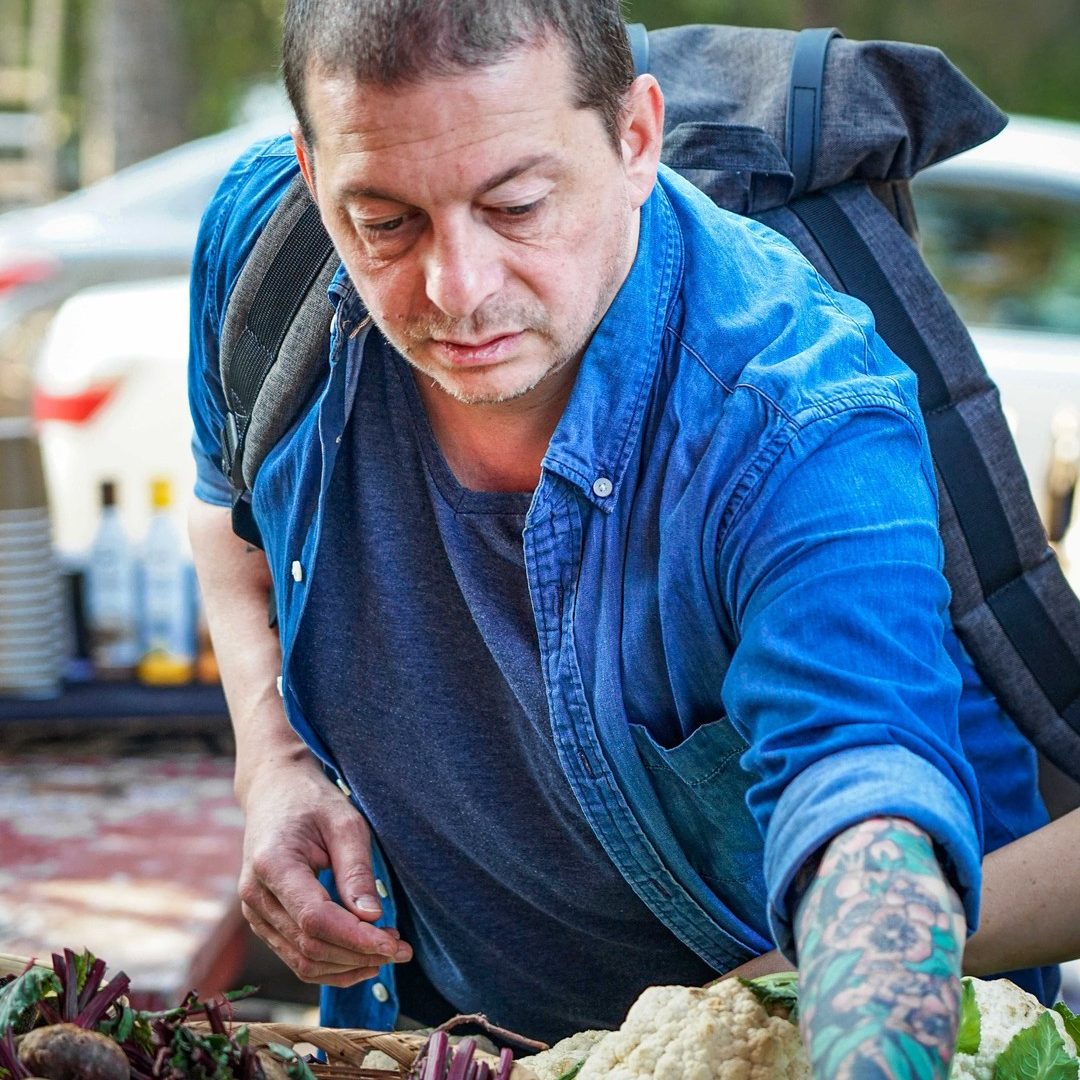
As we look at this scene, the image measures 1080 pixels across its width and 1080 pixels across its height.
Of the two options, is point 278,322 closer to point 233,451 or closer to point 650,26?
point 233,451

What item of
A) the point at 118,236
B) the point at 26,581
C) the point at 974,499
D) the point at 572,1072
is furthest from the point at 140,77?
the point at 572,1072

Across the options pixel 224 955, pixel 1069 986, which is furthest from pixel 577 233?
pixel 1069 986

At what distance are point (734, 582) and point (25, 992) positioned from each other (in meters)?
0.80

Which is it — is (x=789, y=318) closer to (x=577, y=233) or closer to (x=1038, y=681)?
(x=577, y=233)

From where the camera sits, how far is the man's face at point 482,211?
138 centimetres

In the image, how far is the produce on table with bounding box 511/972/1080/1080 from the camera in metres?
1.37

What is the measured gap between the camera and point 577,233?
1.49m

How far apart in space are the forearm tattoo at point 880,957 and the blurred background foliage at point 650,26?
23.1 ft

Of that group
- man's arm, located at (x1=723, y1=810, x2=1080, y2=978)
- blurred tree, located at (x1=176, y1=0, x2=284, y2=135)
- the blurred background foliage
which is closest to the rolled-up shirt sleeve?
man's arm, located at (x1=723, y1=810, x2=1080, y2=978)

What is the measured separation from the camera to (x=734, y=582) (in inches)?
57.2

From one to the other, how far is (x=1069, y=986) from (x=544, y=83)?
301 centimetres

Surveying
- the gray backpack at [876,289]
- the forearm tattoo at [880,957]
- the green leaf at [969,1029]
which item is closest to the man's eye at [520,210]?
the gray backpack at [876,289]

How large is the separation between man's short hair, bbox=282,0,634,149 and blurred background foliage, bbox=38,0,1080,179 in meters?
6.61

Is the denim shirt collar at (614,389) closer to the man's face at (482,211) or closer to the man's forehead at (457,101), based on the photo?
the man's face at (482,211)
